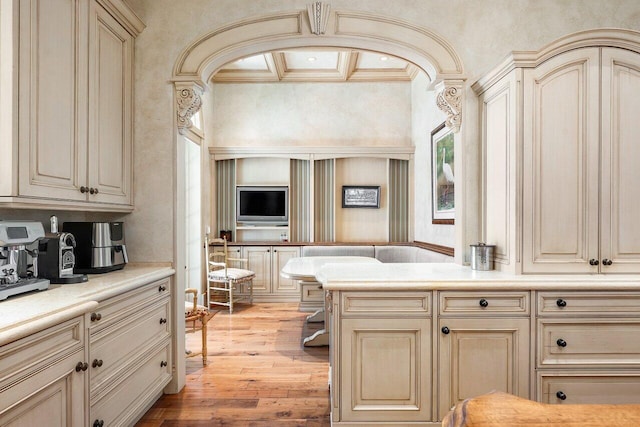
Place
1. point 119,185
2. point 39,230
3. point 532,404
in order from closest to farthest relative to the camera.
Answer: point 532,404
point 39,230
point 119,185

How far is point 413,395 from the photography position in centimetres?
227

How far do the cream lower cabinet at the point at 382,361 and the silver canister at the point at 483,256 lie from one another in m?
0.57

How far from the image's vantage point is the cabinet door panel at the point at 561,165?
2.34m

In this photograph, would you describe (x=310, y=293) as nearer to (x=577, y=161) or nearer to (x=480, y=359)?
(x=480, y=359)

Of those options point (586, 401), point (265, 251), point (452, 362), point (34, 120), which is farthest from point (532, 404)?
point (265, 251)

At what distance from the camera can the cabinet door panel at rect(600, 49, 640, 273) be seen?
7.66ft

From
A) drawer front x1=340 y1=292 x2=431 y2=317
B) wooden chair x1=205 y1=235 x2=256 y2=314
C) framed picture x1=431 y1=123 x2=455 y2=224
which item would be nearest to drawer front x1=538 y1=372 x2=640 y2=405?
drawer front x1=340 y1=292 x2=431 y2=317

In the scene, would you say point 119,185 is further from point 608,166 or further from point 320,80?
point 320,80

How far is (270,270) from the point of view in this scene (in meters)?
5.94

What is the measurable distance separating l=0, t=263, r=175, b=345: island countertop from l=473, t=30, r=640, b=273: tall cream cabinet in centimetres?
226

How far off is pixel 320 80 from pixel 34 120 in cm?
485

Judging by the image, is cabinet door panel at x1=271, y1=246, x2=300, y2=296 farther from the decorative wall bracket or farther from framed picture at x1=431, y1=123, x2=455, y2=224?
the decorative wall bracket

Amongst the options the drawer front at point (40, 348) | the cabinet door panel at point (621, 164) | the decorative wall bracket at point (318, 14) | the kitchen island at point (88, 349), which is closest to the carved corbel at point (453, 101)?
the cabinet door panel at point (621, 164)

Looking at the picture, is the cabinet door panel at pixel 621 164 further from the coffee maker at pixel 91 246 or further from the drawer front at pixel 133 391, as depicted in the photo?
the coffee maker at pixel 91 246
